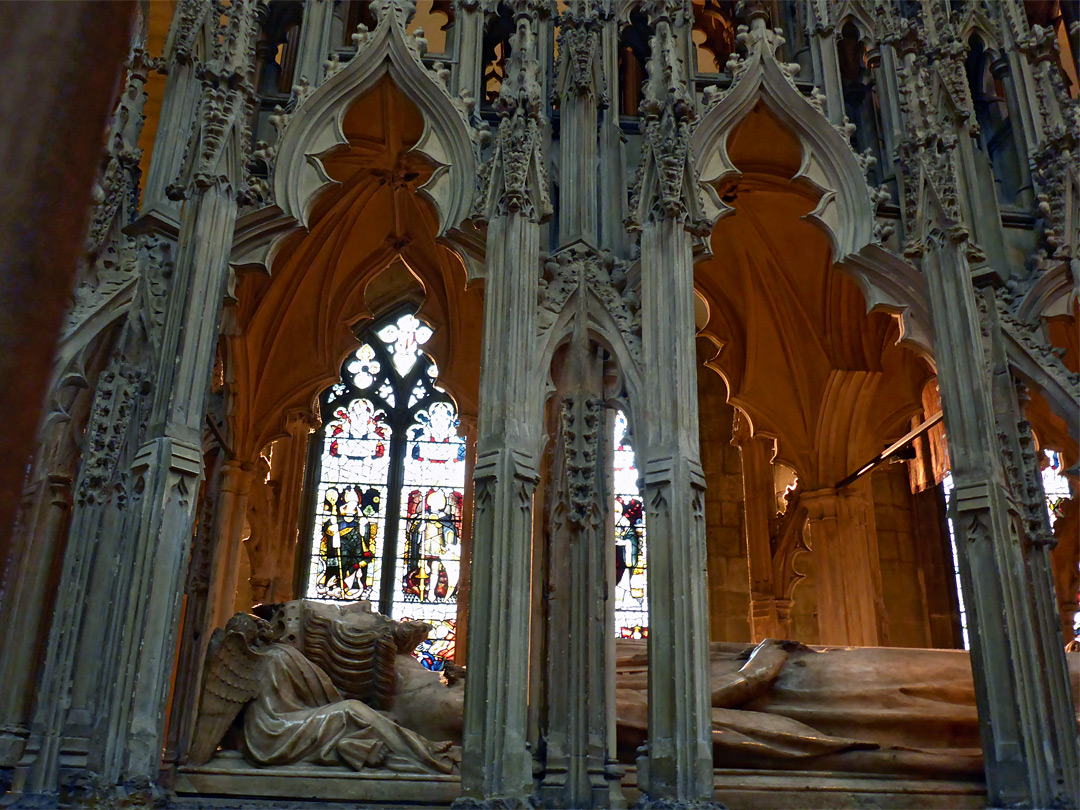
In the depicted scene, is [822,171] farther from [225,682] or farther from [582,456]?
[225,682]

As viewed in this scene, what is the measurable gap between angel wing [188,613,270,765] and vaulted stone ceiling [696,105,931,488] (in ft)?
21.1

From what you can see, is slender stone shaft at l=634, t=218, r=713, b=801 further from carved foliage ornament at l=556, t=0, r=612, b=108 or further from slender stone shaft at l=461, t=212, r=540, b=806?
carved foliage ornament at l=556, t=0, r=612, b=108

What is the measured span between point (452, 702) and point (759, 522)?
6.29m

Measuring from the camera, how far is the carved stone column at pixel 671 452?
703 centimetres

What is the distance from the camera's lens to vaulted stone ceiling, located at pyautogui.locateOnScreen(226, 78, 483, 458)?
34.6ft

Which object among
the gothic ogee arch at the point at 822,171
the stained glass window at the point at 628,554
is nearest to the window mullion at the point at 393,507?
the stained glass window at the point at 628,554

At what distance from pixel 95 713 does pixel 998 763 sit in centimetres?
593

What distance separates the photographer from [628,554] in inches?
562

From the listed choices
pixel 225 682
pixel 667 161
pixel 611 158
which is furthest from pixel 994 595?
pixel 225 682

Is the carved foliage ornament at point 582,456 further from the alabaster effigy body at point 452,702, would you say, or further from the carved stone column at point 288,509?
the carved stone column at point 288,509

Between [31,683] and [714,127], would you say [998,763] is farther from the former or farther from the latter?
[31,683]

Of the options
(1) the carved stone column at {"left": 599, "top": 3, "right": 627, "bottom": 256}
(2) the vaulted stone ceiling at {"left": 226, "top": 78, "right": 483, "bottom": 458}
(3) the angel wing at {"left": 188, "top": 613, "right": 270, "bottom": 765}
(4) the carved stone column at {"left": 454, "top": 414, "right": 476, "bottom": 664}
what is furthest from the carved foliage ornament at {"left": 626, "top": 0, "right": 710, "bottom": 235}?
(3) the angel wing at {"left": 188, "top": 613, "right": 270, "bottom": 765}

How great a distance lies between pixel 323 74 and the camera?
932cm

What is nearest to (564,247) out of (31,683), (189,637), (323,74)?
(323,74)
